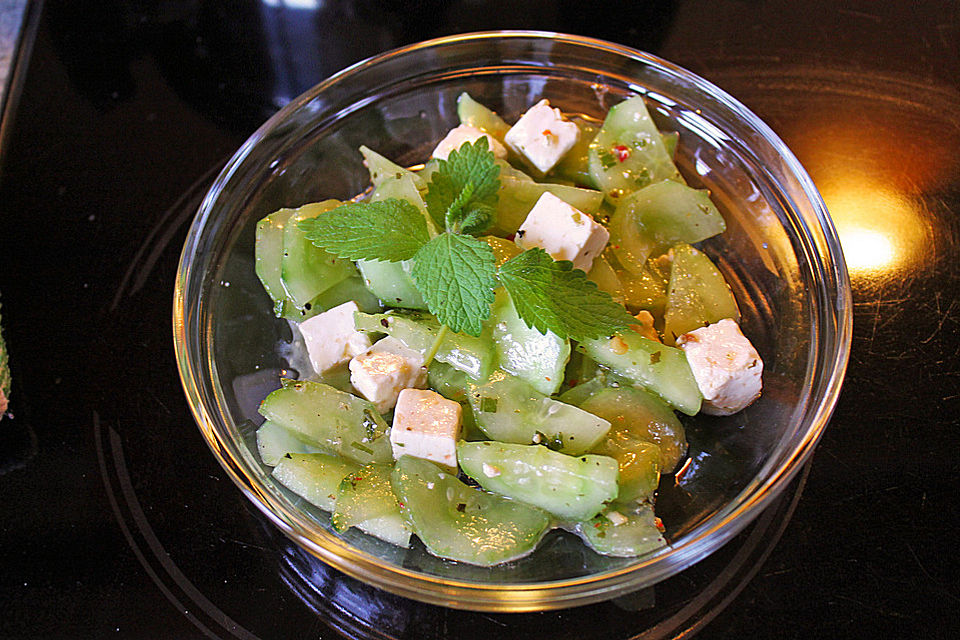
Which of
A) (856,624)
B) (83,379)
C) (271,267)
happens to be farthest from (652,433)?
(83,379)

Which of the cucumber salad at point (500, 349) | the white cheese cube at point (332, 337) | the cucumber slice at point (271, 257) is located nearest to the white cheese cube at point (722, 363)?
the cucumber salad at point (500, 349)

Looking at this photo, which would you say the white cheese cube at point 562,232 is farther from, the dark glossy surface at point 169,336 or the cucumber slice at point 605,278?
the dark glossy surface at point 169,336

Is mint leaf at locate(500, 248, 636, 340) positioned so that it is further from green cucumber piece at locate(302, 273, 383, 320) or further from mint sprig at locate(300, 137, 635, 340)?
green cucumber piece at locate(302, 273, 383, 320)

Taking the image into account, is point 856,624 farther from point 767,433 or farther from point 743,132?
point 743,132

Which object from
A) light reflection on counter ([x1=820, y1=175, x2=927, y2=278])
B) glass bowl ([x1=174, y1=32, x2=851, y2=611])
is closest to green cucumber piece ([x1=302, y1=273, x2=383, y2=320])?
glass bowl ([x1=174, y1=32, x2=851, y2=611])

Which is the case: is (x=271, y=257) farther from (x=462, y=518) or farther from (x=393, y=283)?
(x=462, y=518)

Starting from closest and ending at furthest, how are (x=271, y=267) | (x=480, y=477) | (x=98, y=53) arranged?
(x=480, y=477), (x=271, y=267), (x=98, y=53)
